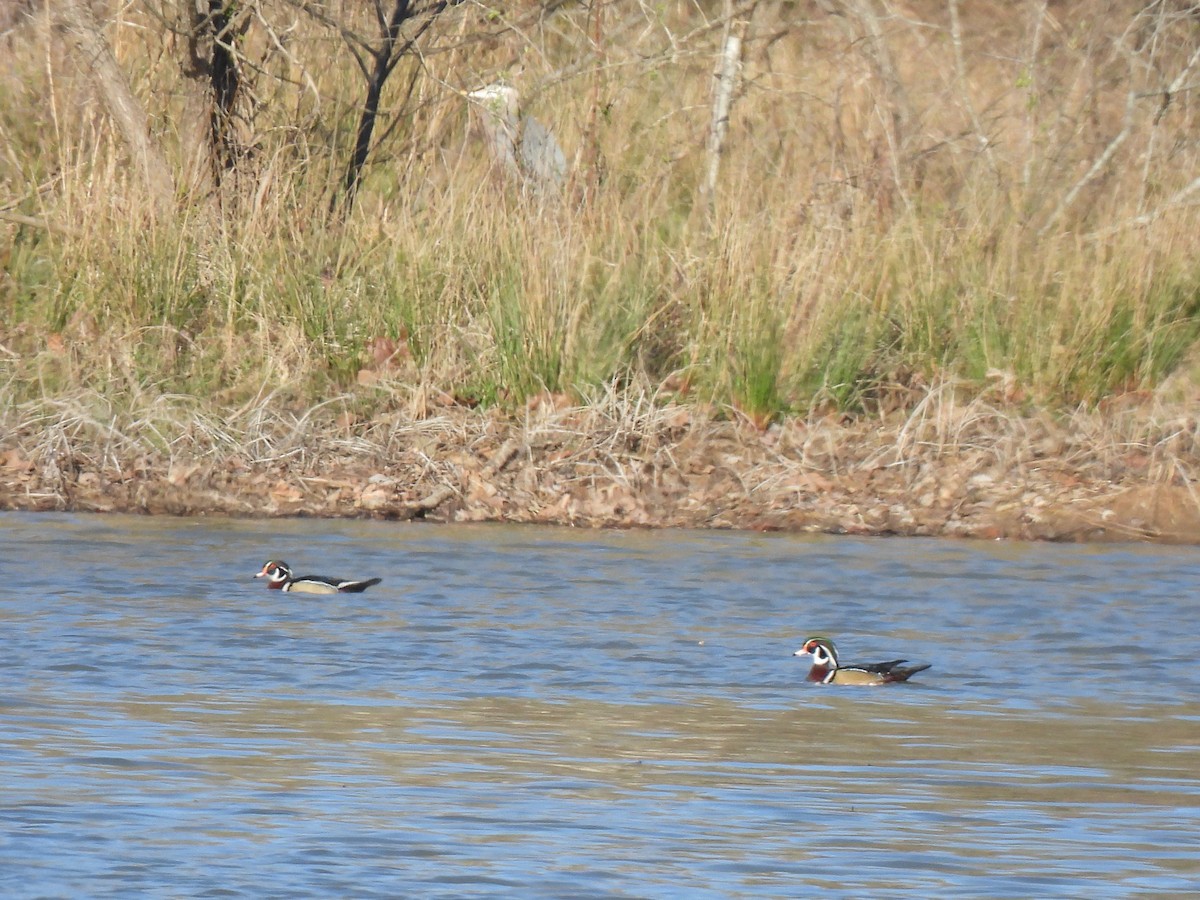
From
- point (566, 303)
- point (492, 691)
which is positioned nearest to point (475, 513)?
point (566, 303)

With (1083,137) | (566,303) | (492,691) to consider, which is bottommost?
(492,691)

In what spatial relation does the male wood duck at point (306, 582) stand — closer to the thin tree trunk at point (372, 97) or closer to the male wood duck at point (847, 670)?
the male wood duck at point (847, 670)

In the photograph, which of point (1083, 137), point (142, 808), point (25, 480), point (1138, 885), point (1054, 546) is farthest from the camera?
point (1083, 137)

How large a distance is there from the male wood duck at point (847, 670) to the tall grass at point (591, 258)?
4758 mm

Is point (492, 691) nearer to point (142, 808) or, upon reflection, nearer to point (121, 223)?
point (142, 808)

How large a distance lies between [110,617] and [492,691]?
2.27 metres

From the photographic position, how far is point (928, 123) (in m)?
17.9

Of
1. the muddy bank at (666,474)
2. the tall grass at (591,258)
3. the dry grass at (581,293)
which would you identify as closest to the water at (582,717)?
the muddy bank at (666,474)

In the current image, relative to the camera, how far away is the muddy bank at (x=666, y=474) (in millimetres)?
12797

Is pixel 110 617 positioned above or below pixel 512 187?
below

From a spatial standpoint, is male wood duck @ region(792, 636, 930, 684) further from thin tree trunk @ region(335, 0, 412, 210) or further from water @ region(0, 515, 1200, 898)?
thin tree trunk @ region(335, 0, 412, 210)

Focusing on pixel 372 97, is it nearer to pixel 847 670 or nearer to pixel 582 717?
pixel 847 670

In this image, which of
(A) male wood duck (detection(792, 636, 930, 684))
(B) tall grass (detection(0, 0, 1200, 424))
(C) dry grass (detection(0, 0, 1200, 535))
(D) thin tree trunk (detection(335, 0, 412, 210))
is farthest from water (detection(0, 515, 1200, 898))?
(D) thin tree trunk (detection(335, 0, 412, 210))

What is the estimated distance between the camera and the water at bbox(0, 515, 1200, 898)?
19.2ft
